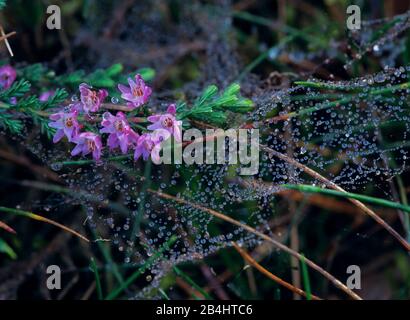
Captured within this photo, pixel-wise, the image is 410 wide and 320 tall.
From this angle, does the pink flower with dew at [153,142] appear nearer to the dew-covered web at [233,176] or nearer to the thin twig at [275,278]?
the dew-covered web at [233,176]

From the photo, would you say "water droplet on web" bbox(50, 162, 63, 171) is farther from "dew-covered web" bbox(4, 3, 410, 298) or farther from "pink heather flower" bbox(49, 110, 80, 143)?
"pink heather flower" bbox(49, 110, 80, 143)

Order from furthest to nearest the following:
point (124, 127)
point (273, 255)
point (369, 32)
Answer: point (369, 32), point (273, 255), point (124, 127)

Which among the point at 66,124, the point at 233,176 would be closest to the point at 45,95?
the point at 66,124

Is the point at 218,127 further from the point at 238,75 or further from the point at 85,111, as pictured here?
the point at 238,75

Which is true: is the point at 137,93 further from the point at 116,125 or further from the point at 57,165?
the point at 57,165

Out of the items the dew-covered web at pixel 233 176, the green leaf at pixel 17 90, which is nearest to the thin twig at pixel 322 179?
the dew-covered web at pixel 233 176
